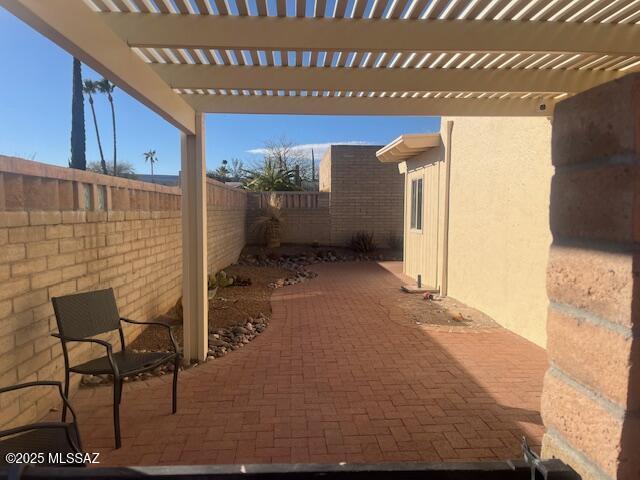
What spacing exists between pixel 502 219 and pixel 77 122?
17.8 metres

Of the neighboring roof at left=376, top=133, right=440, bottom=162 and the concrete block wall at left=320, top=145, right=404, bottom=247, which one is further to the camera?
the concrete block wall at left=320, top=145, right=404, bottom=247

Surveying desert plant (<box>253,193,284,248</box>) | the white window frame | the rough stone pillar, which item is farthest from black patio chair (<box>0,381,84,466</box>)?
desert plant (<box>253,193,284,248</box>)

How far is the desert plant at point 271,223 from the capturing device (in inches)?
572

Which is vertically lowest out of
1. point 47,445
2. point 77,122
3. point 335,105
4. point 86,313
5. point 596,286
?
point 47,445

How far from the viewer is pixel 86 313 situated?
11.5 ft

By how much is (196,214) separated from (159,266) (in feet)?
5.85

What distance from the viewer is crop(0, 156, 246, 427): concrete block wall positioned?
295cm

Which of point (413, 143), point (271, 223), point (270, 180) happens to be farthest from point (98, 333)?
point (270, 180)

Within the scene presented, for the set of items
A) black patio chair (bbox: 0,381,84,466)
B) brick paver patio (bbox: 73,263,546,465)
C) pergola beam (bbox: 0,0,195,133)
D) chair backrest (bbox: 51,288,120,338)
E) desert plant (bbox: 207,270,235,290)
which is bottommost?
brick paver patio (bbox: 73,263,546,465)

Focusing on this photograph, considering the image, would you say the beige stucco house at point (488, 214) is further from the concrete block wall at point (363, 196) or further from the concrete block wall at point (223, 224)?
the concrete block wall at point (363, 196)

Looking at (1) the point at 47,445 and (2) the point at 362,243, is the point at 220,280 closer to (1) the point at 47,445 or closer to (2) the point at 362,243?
(1) the point at 47,445

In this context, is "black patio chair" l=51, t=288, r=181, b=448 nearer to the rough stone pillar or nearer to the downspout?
the rough stone pillar

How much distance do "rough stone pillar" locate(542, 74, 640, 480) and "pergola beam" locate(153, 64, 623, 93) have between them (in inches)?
118

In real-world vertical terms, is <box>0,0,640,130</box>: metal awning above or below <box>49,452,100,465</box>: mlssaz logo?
above
